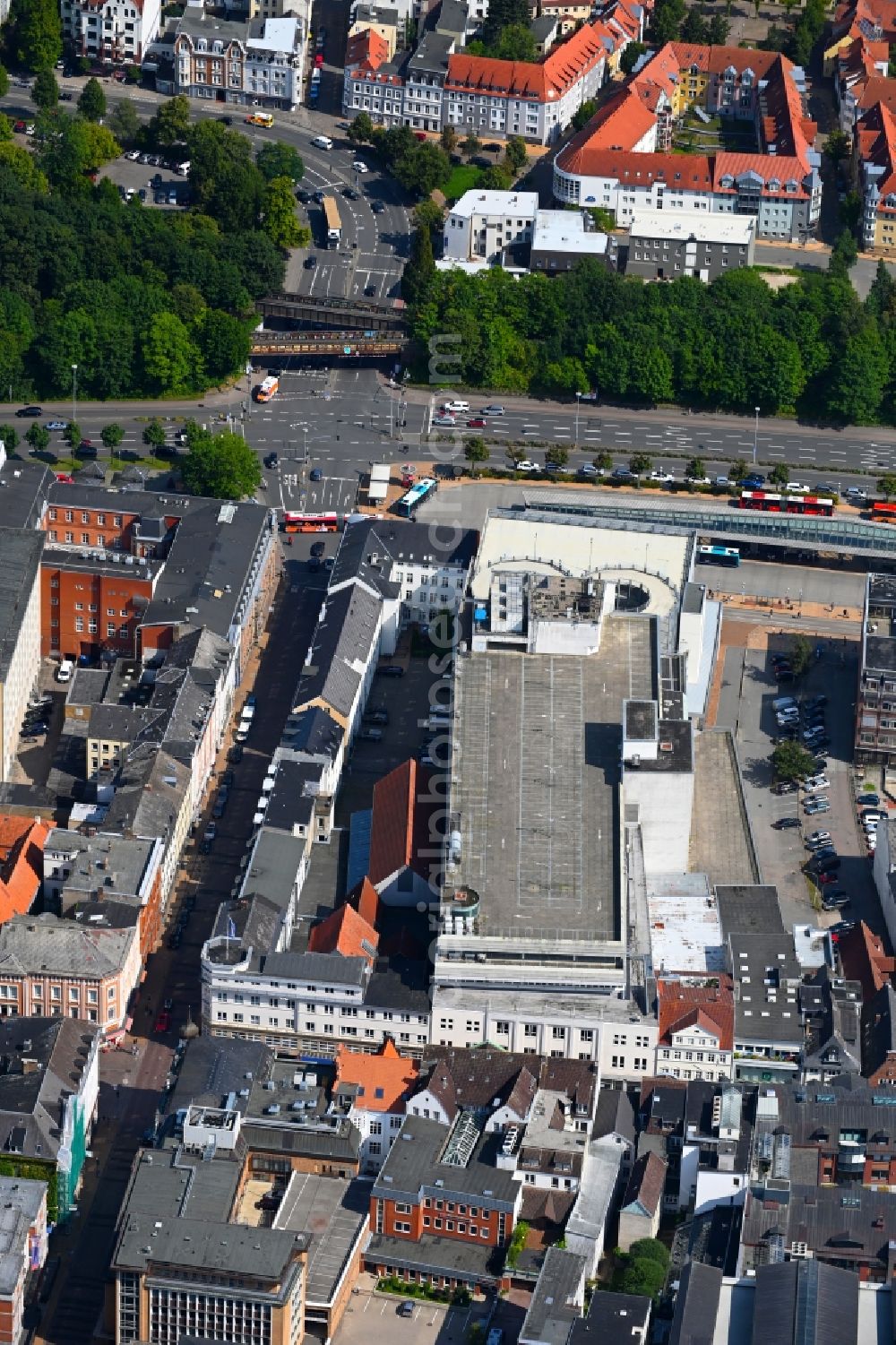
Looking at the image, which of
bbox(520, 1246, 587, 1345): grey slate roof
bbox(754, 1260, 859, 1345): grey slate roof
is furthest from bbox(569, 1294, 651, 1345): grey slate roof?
bbox(754, 1260, 859, 1345): grey slate roof

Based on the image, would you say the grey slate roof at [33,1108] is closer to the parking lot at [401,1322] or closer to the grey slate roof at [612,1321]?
the parking lot at [401,1322]

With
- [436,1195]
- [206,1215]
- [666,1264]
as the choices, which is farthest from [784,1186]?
[206,1215]

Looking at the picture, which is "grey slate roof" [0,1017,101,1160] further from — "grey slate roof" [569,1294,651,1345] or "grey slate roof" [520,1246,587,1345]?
"grey slate roof" [569,1294,651,1345]

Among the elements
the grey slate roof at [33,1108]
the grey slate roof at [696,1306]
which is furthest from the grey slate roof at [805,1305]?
the grey slate roof at [33,1108]

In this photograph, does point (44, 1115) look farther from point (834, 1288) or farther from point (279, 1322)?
point (834, 1288)

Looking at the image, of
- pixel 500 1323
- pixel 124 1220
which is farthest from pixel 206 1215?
pixel 500 1323

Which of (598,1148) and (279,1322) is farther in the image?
(598,1148)
